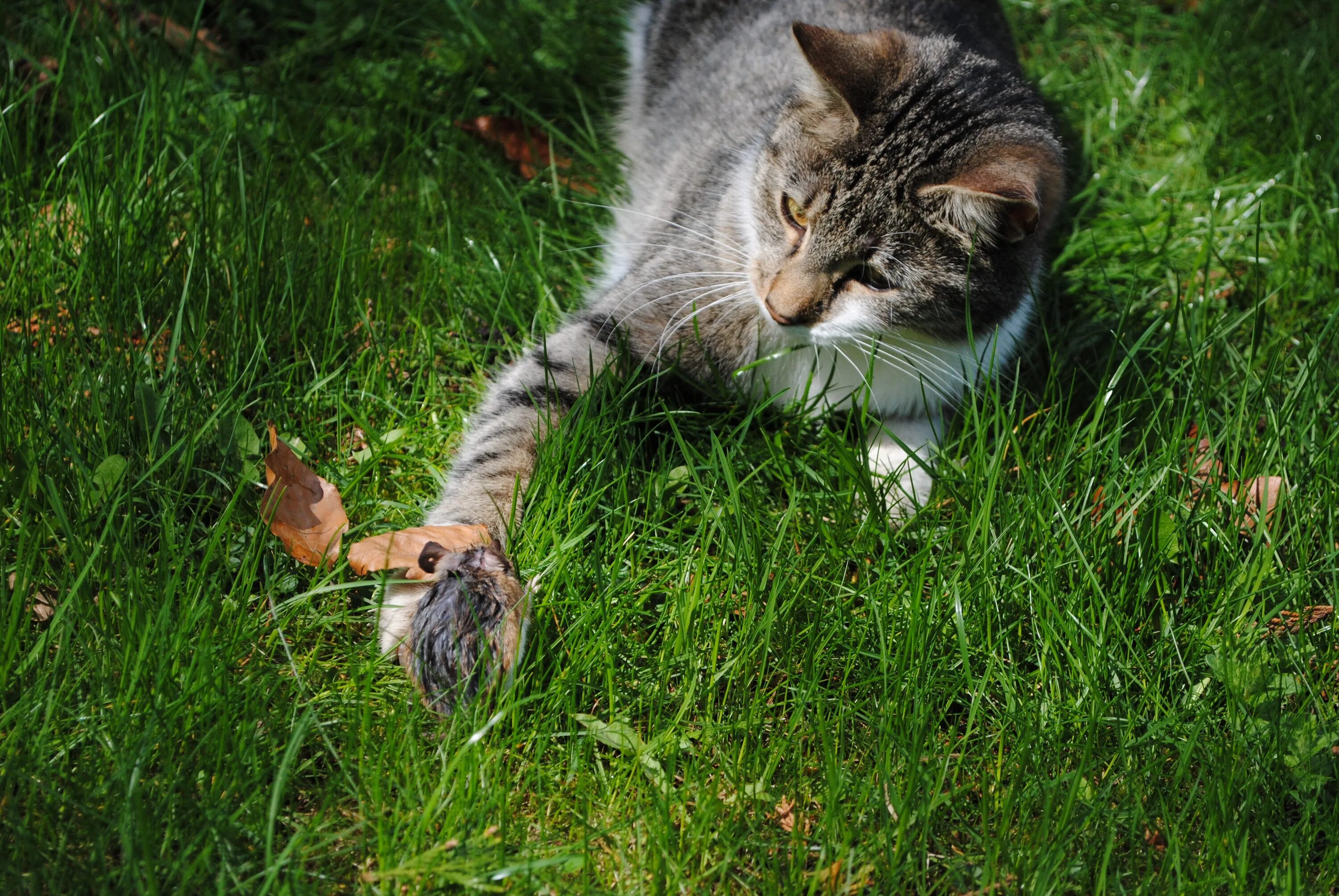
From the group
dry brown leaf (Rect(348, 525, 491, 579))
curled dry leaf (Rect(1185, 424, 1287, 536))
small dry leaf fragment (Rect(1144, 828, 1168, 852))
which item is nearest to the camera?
small dry leaf fragment (Rect(1144, 828, 1168, 852))

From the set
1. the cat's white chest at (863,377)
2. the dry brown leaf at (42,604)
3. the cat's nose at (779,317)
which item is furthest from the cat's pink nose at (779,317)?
the dry brown leaf at (42,604)

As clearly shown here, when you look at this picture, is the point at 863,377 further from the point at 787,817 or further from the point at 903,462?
the point at 787,817

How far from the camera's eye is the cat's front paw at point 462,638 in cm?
183

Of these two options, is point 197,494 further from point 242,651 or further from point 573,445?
point 573,445

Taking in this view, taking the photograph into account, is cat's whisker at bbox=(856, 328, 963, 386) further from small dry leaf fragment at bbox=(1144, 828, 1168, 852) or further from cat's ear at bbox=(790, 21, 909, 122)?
small dry leaf fragment at bbox=(1144, 828, 1168, 852)

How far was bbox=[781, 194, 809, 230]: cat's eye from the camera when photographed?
8.04 feet

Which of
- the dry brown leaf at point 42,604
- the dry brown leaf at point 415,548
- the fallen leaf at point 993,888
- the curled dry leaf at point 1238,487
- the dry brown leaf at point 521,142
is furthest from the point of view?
the dry brown leaf at point 521,142

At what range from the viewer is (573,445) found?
226 cm

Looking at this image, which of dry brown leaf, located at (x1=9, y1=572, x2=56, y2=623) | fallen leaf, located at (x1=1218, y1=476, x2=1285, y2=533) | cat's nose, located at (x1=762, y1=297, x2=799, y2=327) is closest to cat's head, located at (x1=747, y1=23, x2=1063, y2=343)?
cat's nose, located at (x1=762, y1=297, x2=799, y2=327)

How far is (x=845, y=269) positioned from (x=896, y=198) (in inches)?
7.5

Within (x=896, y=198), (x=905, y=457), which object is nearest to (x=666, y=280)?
(x=896, y=198)

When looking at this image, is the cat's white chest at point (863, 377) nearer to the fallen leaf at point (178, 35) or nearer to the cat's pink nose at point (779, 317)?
the cat's pink nose at point (779, 317)

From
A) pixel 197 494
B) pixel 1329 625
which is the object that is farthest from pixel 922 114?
pixel 197 494

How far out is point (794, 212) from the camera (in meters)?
2.49
